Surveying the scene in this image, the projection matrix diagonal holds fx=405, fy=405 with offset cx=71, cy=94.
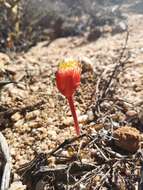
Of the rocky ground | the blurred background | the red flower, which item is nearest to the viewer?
the red flower

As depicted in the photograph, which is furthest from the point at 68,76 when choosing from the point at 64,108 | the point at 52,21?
the point at 52,21

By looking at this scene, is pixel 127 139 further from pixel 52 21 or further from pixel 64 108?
pixel 52 21

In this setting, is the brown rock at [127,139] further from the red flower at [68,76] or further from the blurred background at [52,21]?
the blurred background at [52,21]

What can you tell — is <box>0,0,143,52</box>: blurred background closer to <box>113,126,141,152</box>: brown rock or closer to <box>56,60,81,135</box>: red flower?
<box>56,60,81,135</box>: red flower

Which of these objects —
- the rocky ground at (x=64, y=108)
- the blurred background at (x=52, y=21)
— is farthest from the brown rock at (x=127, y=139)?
the blurred background at (x=52, y=21)

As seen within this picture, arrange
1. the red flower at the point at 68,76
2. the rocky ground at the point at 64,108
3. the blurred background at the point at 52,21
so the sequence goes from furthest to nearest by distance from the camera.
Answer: the blurred background at the point at 52,21 < the rocky ground at the point at 64,108 < the red flower at the point at 68,76

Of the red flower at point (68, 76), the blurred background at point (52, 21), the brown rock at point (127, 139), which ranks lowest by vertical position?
the brown rock at point (127, 139)

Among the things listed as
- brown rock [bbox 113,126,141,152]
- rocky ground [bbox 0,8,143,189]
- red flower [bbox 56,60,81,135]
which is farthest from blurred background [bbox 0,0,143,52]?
brown rock [bbox 113,126,141,152]

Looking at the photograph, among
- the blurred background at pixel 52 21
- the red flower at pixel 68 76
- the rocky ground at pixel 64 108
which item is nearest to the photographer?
the red flower at pixel 68 76
